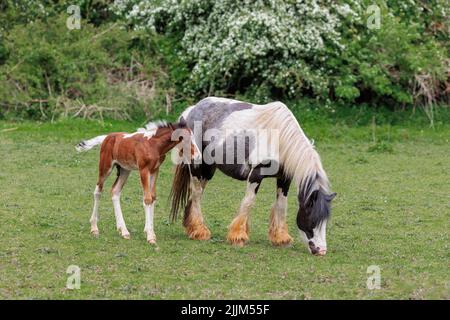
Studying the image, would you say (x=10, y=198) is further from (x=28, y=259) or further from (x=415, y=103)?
(x=415, y=103)

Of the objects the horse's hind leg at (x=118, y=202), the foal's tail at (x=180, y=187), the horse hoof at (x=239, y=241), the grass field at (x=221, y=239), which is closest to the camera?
the grass field at (x=221, y=239)

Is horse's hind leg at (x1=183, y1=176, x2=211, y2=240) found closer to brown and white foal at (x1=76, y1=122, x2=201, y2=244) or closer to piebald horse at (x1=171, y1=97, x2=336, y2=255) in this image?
piebald horse at (x1=171, y1=97, x2=336, y2=255)

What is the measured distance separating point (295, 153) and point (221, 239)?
136cm

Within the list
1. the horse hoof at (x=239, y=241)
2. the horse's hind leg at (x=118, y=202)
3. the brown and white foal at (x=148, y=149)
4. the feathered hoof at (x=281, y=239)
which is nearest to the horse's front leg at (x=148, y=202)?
the brown and white foal at (x=148, y=149)

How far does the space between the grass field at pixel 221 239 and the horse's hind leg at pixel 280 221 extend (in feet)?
0.40

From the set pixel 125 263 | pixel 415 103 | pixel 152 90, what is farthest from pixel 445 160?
→ pixel 125 263

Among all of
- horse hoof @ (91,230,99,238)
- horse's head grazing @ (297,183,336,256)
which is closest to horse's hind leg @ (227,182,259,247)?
horse's head grazing @ (297,183,336,256)

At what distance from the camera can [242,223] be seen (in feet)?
30.9

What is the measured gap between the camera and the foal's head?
9.22 metres

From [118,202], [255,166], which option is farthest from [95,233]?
[255,166]

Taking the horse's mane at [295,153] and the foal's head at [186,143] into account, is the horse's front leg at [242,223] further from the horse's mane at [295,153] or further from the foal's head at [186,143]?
the foal's head at [186,143]

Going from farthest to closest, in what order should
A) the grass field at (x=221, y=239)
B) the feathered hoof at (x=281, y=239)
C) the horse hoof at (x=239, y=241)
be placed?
the feathered hoof at (x=281, y=239), the horse hoof at (x=239, y=241), the grass field at (x=221, y=239)

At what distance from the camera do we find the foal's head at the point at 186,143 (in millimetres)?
9219

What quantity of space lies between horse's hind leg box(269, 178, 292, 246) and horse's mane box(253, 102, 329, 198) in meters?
0.26
